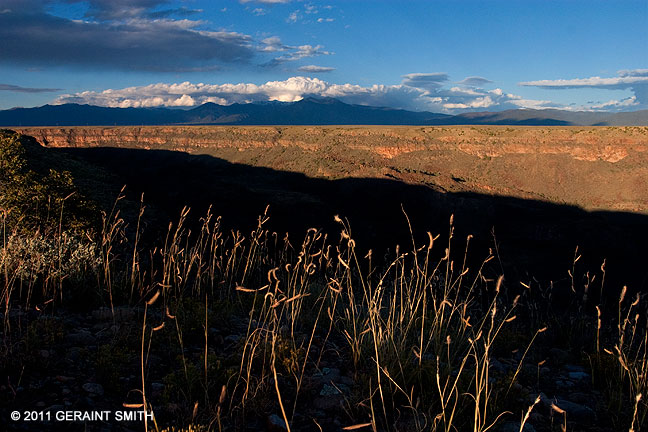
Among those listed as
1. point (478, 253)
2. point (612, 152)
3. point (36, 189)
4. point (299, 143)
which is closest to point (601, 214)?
point (612, 152)

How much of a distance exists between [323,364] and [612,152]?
68883 mm

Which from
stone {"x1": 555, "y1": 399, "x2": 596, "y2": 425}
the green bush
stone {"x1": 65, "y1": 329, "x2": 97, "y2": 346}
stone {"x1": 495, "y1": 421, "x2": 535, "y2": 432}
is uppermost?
the green bush

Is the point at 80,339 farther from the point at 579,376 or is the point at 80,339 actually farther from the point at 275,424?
the point at 579,376

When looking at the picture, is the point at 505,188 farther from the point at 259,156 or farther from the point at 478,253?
the point at 259,156

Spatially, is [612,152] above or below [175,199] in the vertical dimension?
above

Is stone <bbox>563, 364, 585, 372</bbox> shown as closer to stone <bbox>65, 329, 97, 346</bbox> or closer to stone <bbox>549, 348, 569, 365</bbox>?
stone <bbox>549, 348, 569, 365</bbox>

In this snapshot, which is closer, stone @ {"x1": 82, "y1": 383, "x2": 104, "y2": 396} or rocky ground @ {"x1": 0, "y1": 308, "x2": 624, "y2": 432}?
rocky ground @ {"x1": 0, "y1": 308, "x2": 624, "y2": 432}

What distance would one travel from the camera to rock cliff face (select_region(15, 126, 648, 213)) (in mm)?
52062

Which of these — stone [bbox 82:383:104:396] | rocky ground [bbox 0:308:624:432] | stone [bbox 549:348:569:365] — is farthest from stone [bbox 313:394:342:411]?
stone [bbox 549:348:569:365]

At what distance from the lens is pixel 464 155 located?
2442 inches

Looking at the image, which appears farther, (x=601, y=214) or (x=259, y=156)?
(x=259, y=156)

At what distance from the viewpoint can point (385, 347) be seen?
124 inches

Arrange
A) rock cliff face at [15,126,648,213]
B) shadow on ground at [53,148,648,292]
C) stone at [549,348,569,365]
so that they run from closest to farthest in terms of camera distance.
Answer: stone at [549,348,569,365] → shadow on ground at [53,148,648,292] → rock cliff face at [15,126,648,213]

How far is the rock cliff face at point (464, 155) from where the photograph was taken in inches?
2050
